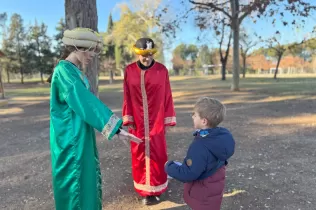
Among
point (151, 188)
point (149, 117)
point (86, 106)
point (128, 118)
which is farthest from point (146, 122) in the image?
point (86, 106)

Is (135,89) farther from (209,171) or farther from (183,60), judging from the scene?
(183,60)

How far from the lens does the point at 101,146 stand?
654 cm

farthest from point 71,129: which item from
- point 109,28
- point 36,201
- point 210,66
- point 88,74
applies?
point 210,66

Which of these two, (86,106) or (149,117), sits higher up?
(86,106)

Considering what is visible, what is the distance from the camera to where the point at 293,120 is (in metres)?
9.06

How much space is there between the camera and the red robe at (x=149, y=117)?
12.1 ft

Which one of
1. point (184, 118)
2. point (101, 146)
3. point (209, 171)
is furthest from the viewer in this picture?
point (184, 118)

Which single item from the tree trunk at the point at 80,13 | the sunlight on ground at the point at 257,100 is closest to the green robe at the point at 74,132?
the tree trunk at the point at 80,13

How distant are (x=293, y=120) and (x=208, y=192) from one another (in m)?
7.55

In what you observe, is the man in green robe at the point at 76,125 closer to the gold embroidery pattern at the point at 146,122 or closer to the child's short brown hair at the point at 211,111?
the child's short brown hair at the point at 211,111

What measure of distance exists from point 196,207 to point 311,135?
554cm

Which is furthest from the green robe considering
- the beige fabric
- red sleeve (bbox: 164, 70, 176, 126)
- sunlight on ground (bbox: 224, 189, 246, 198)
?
sunlight on ground (bbox: 224, 189, 246, 198)

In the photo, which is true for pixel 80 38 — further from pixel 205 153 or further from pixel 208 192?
pixel 208 192

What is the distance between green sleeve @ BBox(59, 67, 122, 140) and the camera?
2395 millimetres
